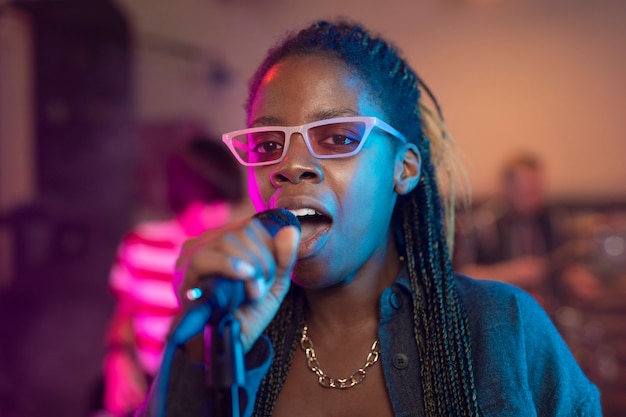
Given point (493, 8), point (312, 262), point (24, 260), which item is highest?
point (493, 8)

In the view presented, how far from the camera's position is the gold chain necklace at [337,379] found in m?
1.49

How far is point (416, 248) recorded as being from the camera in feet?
5.48

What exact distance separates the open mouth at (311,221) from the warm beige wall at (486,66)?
163 inches

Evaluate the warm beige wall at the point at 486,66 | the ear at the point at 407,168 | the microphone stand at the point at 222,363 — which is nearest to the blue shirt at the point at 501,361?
the microphone stand at the point at 222,363

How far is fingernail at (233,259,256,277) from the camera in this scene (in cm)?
102

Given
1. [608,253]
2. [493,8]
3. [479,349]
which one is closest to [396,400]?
[479,349]

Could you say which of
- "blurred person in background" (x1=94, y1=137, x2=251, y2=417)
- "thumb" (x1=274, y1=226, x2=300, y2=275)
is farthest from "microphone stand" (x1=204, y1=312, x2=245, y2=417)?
"blurred person in background" (x1=94, y1=137, x2=251, y2=417)

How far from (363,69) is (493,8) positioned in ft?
15.1

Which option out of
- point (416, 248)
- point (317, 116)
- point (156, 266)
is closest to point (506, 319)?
point (416, 248)

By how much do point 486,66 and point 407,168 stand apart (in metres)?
4.46

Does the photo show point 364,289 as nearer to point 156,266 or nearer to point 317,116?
point 317,116

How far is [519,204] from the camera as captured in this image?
5.36 meters

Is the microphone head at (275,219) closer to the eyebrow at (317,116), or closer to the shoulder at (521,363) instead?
the eyebrow at (317,116)

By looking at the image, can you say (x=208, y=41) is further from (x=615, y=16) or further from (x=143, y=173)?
(x=615, y=16)
